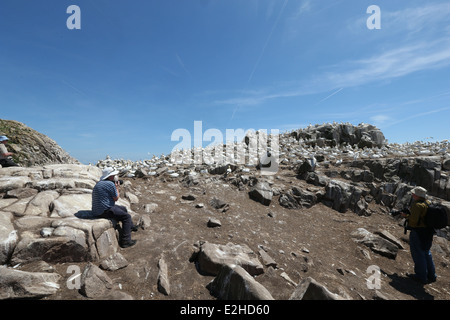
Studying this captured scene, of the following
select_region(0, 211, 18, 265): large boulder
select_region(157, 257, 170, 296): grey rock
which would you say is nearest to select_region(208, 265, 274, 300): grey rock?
select_region(157, 257, 170, 296): grey rock

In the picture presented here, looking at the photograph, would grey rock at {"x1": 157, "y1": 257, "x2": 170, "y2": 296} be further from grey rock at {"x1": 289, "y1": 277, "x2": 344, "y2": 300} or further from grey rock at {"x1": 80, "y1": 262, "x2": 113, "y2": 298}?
grey rock at {"x1": 289, "y1": 277, "x2": 344, "y2": 300}

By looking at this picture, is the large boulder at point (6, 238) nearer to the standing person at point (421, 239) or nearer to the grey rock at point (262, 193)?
the grey rock at point (262, 193)

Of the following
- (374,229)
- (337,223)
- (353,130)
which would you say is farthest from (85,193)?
(353,130)

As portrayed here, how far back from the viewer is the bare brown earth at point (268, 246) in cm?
551

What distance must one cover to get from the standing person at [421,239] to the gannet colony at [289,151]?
370 inches

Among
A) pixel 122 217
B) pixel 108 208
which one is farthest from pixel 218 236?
pixel 108 208

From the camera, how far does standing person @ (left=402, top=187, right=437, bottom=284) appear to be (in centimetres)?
684

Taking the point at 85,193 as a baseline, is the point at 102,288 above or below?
below

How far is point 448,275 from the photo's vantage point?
807cm

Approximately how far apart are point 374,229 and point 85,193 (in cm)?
1499

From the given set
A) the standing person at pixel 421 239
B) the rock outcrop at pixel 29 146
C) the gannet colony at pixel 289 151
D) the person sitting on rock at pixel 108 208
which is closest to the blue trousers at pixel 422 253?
the standing person at pixel 421 239

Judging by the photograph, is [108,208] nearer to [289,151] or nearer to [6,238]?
[6,238]

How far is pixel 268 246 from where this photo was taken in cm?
786
